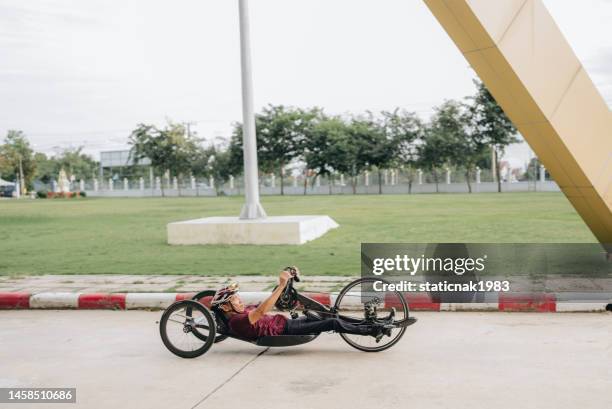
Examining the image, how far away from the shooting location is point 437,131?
5844 cm

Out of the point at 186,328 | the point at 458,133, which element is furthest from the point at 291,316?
the point at 458,133

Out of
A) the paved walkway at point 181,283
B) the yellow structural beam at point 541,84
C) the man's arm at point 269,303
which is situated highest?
the yellow structural beam at point 541,84

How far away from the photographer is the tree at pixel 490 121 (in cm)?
5409

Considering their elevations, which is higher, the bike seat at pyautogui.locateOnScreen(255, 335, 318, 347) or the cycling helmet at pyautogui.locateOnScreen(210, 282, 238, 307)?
the cycling helmet at pyautogui.locateOnScreen(210, 282, 238, 307)

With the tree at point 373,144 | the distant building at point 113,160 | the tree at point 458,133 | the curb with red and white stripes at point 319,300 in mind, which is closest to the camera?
the curb with red and white stripes at point 319,300

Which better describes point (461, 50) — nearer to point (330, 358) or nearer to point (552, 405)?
point (330, 358)

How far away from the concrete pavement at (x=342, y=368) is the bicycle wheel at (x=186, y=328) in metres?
0.12

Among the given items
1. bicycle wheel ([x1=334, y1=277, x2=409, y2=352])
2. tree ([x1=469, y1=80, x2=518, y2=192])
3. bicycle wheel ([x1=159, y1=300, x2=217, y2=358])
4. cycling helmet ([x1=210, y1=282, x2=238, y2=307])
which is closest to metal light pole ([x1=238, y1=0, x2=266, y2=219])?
bicycle wheel ([x1=334, y1=277, x2=409, y2=352])

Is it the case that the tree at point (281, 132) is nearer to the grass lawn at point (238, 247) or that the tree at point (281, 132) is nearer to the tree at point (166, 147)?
the tree at point (166, 147)

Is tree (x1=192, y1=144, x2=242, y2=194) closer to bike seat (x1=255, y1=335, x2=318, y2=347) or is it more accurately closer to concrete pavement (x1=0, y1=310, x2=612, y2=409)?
concrete pavement (x1=0, y1=310, x2=612, y2=409)

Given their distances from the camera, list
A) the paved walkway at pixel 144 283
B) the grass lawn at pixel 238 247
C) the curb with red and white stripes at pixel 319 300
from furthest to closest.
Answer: the grass lawn at pixel 238 247 < the paved walkway at pixel 144 283 < the curb with red and white stripes at pixel 319 300

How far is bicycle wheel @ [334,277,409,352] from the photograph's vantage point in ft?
21.8

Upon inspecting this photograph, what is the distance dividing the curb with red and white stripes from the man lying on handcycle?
227cm

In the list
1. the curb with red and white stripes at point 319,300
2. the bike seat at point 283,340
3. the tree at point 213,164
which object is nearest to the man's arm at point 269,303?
the bike seat at point 283,340
